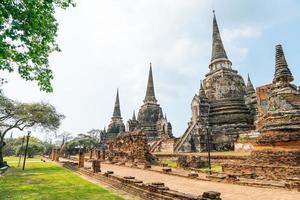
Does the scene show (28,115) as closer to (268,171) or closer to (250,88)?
(268,171)

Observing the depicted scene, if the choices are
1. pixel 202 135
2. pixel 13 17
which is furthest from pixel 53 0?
pixel 202 135

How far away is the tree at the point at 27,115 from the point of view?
2772 centimetres

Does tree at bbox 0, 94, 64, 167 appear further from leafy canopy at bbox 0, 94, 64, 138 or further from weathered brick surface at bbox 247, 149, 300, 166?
weathered brick surface at bbox 247, 149, 300, 166

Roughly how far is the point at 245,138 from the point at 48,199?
26249 mm

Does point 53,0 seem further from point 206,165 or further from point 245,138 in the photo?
point 245,138

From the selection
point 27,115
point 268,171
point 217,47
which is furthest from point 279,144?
point 217,47

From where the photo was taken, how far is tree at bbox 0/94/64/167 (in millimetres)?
27717

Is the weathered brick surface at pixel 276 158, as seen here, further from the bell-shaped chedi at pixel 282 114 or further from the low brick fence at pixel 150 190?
the low brick fence at pixel 150 190

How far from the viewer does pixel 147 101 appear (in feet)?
188

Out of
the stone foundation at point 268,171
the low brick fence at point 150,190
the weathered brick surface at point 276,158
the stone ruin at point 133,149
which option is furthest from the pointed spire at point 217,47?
the low brick fence at point 150,190

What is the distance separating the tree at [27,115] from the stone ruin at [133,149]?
7713 mm

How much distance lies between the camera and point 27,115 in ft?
93.1

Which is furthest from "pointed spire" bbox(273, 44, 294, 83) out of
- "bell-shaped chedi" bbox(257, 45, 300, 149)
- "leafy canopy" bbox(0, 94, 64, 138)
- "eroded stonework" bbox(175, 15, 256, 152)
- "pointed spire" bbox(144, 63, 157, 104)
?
"pointed spire" bbox(144, 63, 157, 104)

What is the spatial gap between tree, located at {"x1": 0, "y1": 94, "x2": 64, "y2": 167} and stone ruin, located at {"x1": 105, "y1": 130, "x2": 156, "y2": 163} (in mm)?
7713
